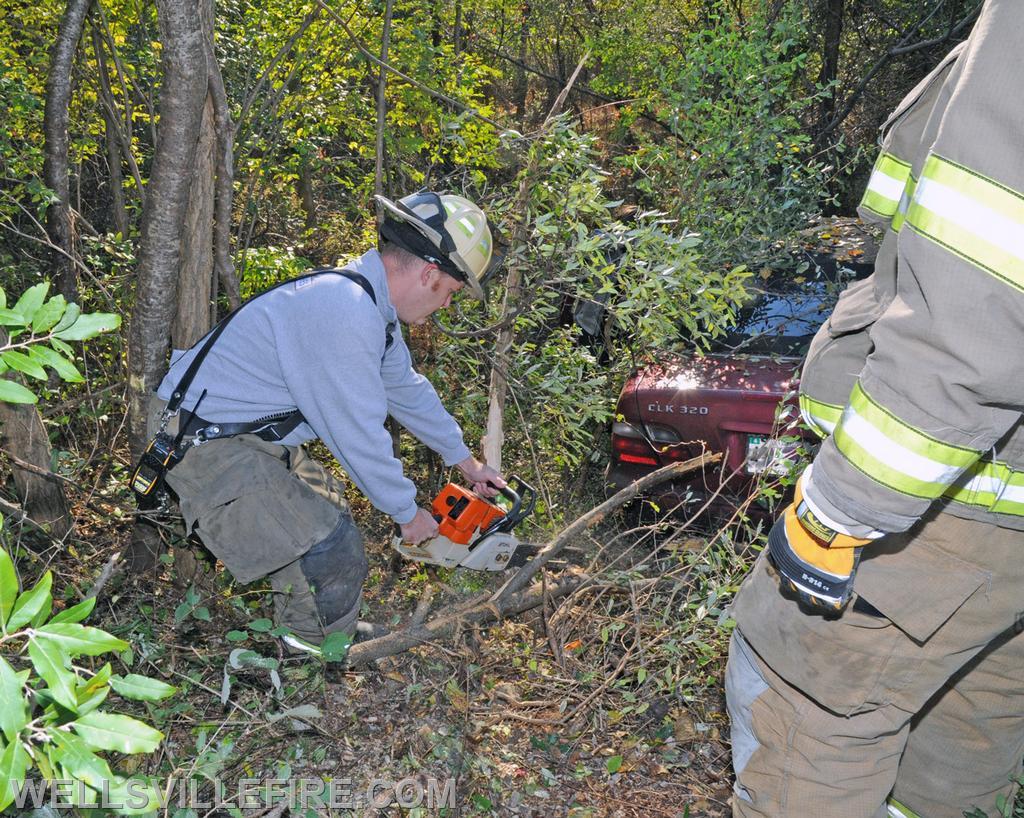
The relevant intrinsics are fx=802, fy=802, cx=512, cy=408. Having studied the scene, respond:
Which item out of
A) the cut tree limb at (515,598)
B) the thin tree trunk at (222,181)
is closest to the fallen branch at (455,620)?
the cut tree limb at (515,598)

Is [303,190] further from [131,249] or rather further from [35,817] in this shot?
[35,817]

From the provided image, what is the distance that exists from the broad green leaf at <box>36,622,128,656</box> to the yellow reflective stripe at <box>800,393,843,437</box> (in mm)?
1667

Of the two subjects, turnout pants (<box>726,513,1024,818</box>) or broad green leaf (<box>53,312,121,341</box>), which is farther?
turnout pants (<box>726,513,1024,818</box>)

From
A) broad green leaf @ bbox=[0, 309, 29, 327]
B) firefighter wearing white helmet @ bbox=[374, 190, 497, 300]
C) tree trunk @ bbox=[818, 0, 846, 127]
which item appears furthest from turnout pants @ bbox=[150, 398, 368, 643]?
tree trunk @ bbox=[818, 0, 846, 127]

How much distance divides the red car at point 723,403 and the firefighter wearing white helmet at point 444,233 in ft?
4.82

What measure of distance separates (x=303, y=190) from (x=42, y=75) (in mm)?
2442

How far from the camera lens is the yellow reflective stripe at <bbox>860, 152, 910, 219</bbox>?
1.98 metres

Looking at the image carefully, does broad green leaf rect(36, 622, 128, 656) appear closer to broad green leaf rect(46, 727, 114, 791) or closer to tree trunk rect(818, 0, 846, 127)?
broad green leaf rect(46, 727, 114, 791)

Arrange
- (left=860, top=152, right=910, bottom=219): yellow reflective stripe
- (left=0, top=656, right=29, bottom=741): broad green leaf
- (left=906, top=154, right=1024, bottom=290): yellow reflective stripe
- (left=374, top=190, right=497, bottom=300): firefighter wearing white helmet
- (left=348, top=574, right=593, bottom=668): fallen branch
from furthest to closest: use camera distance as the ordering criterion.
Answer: (left=348, top=574, right=593, bottom=668): fallen branch
(left=374, top=190, right=497, bottom=300): firefighter wearing white helmet
(left=860, top=152, right=910, bottom=219): yellow reflective stripe
(left=906, top=154, right=1024, bottom=290): yellow reflective stripe
(left=0, top=656, right=29, bottom=741): broad green leaf

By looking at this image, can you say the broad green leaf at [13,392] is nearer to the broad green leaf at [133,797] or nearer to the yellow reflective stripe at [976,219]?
the broad green leaf at [133,797]

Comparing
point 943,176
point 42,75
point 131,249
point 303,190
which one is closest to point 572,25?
point 303,190

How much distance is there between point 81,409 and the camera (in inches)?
154

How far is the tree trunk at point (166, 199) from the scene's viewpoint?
9.73 feet

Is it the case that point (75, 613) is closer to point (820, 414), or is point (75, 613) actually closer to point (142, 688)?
point (142, 688)
